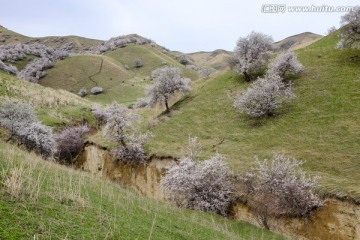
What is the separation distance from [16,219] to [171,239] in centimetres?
452

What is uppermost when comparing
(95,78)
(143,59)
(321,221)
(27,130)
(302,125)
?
(143,59)

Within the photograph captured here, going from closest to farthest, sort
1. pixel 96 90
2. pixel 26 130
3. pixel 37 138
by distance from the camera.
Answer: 1. pixel 37 138
2. pixel 26 130
3. pixel 96 90

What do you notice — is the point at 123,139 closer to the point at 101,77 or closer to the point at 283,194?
the point at 283,194

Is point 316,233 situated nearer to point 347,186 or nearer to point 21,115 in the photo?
point 347,186

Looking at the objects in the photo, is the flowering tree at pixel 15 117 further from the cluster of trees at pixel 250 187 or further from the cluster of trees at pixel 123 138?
the cluster of trees at pixel 250 187

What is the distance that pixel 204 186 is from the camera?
76.3 feet

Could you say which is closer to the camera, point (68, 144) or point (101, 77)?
point (68, 144)

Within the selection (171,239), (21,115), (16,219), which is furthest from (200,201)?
(21,115)

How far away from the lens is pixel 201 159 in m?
27.0

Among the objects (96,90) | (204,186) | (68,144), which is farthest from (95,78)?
(204,186)

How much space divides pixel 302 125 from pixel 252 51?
57.5 ft

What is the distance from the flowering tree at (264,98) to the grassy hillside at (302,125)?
3.22ft

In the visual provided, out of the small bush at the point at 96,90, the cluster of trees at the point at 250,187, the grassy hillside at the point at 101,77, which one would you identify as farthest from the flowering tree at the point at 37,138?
the small bush at the point at 96,90

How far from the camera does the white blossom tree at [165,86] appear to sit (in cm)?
4053
